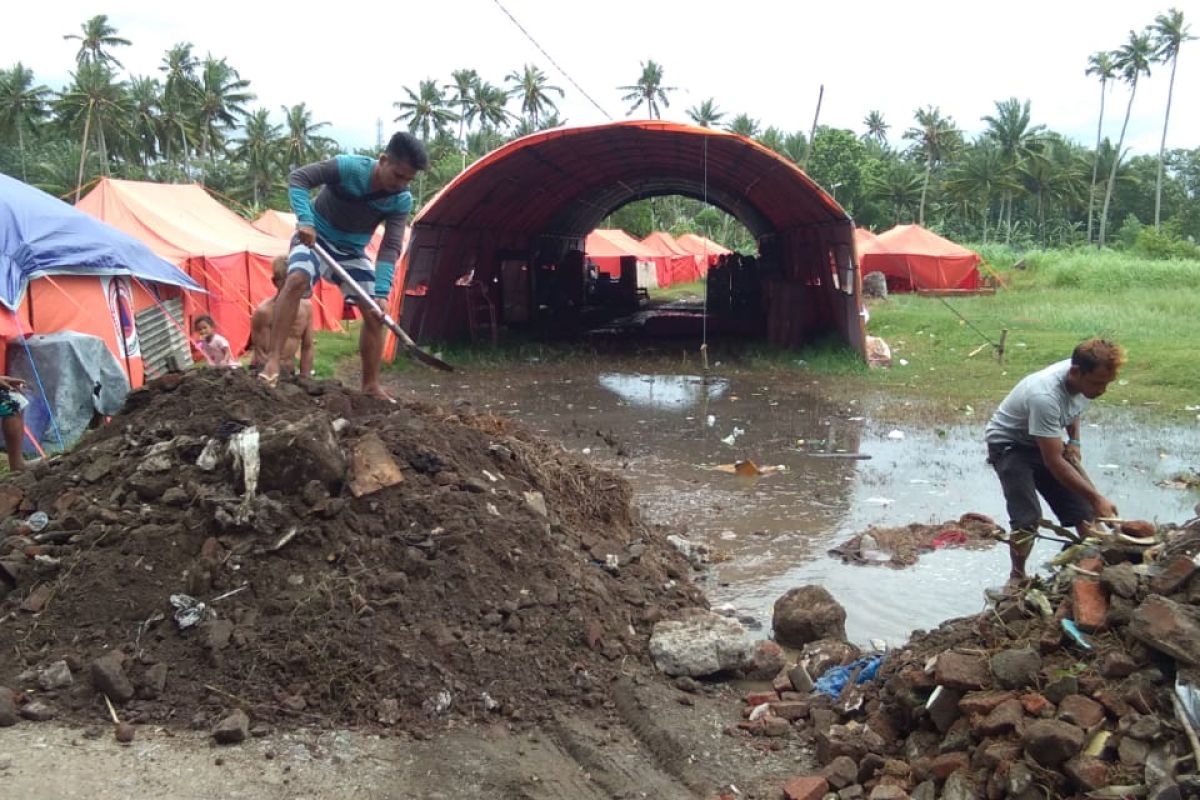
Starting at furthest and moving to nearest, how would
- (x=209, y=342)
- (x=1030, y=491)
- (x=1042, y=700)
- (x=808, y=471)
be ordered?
(x=209, y=342), (x=808, y=471), (x=1030, y=491), (x=1042, y=700)

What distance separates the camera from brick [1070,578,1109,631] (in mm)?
3457

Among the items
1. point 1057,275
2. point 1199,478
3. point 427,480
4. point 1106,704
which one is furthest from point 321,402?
point 1057,275

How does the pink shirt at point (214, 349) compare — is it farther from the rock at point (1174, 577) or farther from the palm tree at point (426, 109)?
the palm tree at point (426, 109)

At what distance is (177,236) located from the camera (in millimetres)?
16109

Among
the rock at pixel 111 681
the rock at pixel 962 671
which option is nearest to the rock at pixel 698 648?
the rock at pixel 962 671

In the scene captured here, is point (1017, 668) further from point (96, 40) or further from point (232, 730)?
point (96, 40)

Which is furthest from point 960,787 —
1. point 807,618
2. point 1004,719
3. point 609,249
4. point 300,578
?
point 609,249

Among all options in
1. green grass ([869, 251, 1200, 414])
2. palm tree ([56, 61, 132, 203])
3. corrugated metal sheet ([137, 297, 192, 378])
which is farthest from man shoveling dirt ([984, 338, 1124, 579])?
palm tree ([56, 61, 132, 203])

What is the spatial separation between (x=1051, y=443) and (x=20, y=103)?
5851 cm

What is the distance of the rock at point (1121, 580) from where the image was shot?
3.44 meters

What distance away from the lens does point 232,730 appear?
3520 millimetres

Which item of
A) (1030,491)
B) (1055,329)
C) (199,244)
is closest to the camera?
(1030,491)

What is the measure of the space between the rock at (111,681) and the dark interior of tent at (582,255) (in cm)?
1190

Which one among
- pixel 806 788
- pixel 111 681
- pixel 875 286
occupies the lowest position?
pixel 875 286
